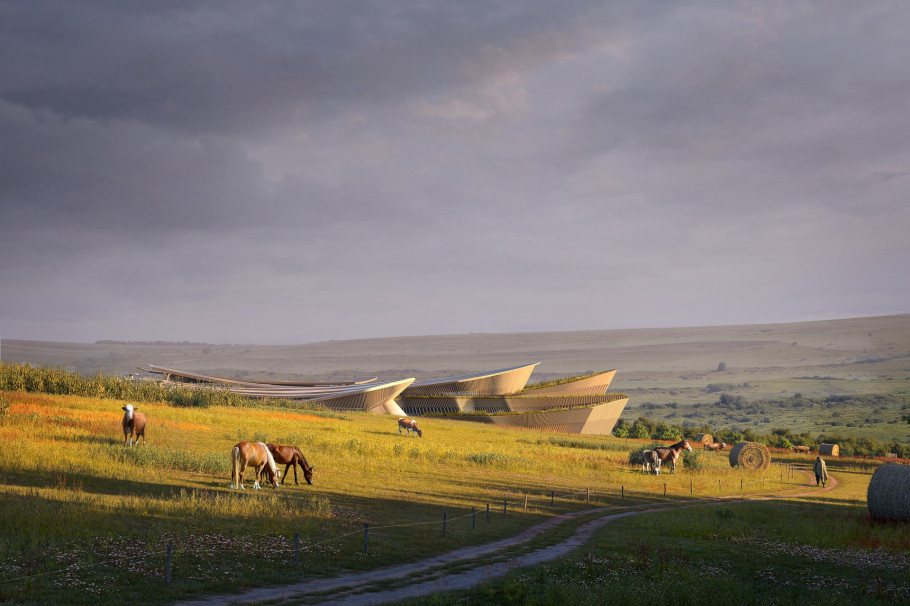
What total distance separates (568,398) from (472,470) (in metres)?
63.4

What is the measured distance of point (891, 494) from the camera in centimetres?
2527

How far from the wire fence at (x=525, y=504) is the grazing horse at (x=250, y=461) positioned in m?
6.48

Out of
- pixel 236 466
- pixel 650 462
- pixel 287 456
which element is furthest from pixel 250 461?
pixel 650 462

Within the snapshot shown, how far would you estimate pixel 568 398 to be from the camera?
10012 centimetres

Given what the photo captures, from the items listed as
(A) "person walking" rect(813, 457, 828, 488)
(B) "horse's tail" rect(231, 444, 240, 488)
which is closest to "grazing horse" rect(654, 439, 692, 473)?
(A) "person walking" rect(813, 457, 828, 488)

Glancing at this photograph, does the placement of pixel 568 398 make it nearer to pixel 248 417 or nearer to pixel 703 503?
pixel 248 417

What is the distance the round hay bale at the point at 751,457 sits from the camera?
51906mm

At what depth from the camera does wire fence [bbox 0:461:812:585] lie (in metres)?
13.4

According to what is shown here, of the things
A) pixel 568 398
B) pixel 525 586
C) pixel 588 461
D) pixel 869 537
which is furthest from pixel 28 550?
pixel 568 398

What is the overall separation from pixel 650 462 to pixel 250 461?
99.5 feet

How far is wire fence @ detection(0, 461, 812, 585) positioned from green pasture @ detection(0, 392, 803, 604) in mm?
102

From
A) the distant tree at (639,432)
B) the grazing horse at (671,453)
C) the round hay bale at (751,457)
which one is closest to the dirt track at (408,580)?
the grazing horse at (671,453)

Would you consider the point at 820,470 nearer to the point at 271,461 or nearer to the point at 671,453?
the point at 671,453

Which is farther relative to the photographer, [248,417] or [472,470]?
[248,417]
